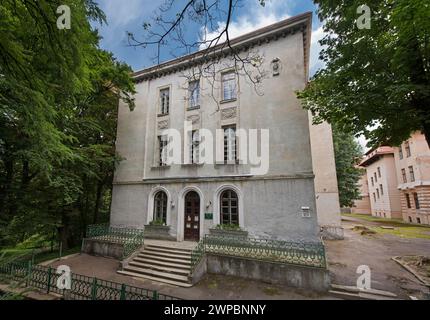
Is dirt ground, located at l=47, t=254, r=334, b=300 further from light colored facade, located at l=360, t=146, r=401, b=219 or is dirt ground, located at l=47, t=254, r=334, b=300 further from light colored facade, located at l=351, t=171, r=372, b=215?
light colored facade, located at l=351, t=171, r=372, b=215

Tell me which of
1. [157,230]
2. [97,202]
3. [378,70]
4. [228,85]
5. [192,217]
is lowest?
[157,230]

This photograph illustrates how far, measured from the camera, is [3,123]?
9.28 m

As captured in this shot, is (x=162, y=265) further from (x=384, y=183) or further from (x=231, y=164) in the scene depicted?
(x=384, y=183)

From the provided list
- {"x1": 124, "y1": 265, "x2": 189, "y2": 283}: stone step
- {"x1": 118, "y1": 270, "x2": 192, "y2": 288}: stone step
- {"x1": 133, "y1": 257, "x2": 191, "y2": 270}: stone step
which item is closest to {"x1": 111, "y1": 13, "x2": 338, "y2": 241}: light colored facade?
{"x1": 133, "y1": 257, "x2": 191, "y2": 270}: stone step

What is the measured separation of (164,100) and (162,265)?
11702 millimetres

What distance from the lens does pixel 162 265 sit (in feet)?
32.3

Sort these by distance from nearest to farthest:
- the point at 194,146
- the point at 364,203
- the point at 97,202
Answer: the point at 194,146 < the point at 97,202 < the point at 364,203

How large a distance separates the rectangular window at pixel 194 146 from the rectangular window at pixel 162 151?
7.05ft

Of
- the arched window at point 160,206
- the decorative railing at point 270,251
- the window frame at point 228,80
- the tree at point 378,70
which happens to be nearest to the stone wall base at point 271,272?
the decorative railing at point 270,251

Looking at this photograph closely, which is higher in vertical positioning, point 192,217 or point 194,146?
point 194,146

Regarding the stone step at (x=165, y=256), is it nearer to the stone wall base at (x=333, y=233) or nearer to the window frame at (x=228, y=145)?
the window frame at (x=228, y=145)

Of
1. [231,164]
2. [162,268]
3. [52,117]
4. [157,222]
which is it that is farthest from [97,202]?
[52,117]
